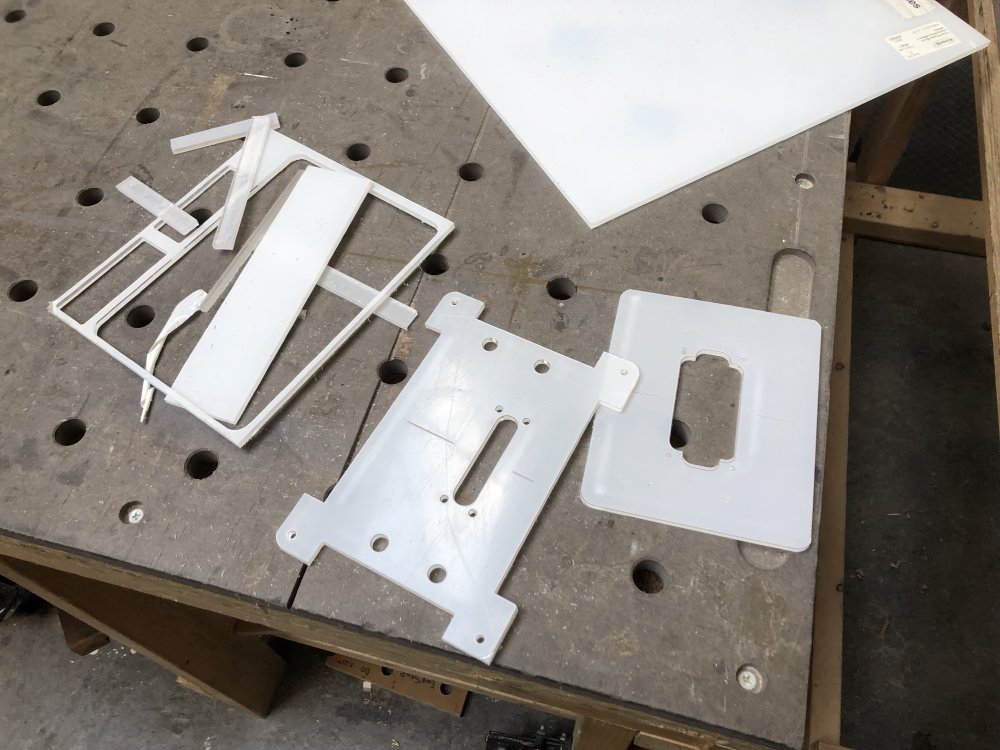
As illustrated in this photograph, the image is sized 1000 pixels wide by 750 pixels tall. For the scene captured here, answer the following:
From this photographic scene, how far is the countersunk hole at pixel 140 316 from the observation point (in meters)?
0.97

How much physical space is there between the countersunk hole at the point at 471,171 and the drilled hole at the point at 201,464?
574 millimetres

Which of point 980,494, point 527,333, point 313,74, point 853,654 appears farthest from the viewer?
point 980,494

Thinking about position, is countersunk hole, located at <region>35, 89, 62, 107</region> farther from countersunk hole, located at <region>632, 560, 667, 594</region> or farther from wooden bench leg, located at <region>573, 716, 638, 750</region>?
wooden bench leg, located at <region>573, 716, 638, 750</region>

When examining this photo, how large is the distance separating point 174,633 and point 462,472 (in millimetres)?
885

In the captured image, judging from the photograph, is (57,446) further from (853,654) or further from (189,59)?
(853,654)

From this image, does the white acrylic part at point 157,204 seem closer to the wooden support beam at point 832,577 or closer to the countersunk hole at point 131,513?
the countersunk hole at point 131,513

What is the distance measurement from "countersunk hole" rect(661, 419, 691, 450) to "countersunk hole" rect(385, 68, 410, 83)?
2.59 feet

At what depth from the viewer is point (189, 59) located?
1235 millimetres

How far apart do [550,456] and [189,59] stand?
40.1 inches

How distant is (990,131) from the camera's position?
1.15 meters

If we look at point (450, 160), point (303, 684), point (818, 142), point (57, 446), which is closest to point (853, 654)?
point (818, 142)

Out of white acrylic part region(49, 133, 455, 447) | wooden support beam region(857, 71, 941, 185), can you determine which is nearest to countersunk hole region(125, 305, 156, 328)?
white acrylic part region(49, 133, 455, 447)

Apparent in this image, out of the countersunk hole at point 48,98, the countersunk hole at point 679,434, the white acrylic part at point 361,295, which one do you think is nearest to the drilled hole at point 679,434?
the countersunk hole at point 679,434

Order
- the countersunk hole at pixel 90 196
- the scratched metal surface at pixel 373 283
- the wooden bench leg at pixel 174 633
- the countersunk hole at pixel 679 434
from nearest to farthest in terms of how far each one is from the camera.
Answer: the scratched metal surface at pixel 373 283
the countersunk hole at pixel 679 434
the countersunk hole at pixel 90 196
the wooden bench leg at pixel 174 633
